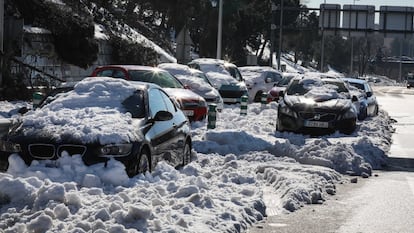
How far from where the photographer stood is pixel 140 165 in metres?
9.05

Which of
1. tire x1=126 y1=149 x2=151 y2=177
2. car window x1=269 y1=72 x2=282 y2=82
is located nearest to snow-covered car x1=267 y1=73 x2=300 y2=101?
car window x1=269 y1=72 x2=282 y2=82

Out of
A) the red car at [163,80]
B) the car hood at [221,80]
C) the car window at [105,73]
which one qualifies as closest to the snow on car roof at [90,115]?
the red car at [163,80]

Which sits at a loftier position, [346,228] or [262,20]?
[262,20]

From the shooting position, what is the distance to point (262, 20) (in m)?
71.9

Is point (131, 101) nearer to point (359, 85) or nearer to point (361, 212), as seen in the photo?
point (361, 212)

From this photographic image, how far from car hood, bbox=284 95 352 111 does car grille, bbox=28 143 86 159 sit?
1041 cm

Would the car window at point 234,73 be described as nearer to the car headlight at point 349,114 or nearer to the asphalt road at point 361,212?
the car headlight at point 349,114

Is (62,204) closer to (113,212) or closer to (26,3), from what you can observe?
(113,212)

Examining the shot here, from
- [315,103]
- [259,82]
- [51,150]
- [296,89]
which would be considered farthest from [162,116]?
[259,82]

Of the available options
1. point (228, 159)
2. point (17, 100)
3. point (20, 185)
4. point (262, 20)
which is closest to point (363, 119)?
point (17, 100)

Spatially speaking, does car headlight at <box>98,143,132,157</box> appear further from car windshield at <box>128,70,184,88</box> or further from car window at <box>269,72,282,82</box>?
car window at <box>269,72,282,82</box>

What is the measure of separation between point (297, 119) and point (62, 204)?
11.6m

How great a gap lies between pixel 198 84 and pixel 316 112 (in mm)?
6085

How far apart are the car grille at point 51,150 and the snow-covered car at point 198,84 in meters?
14.5
